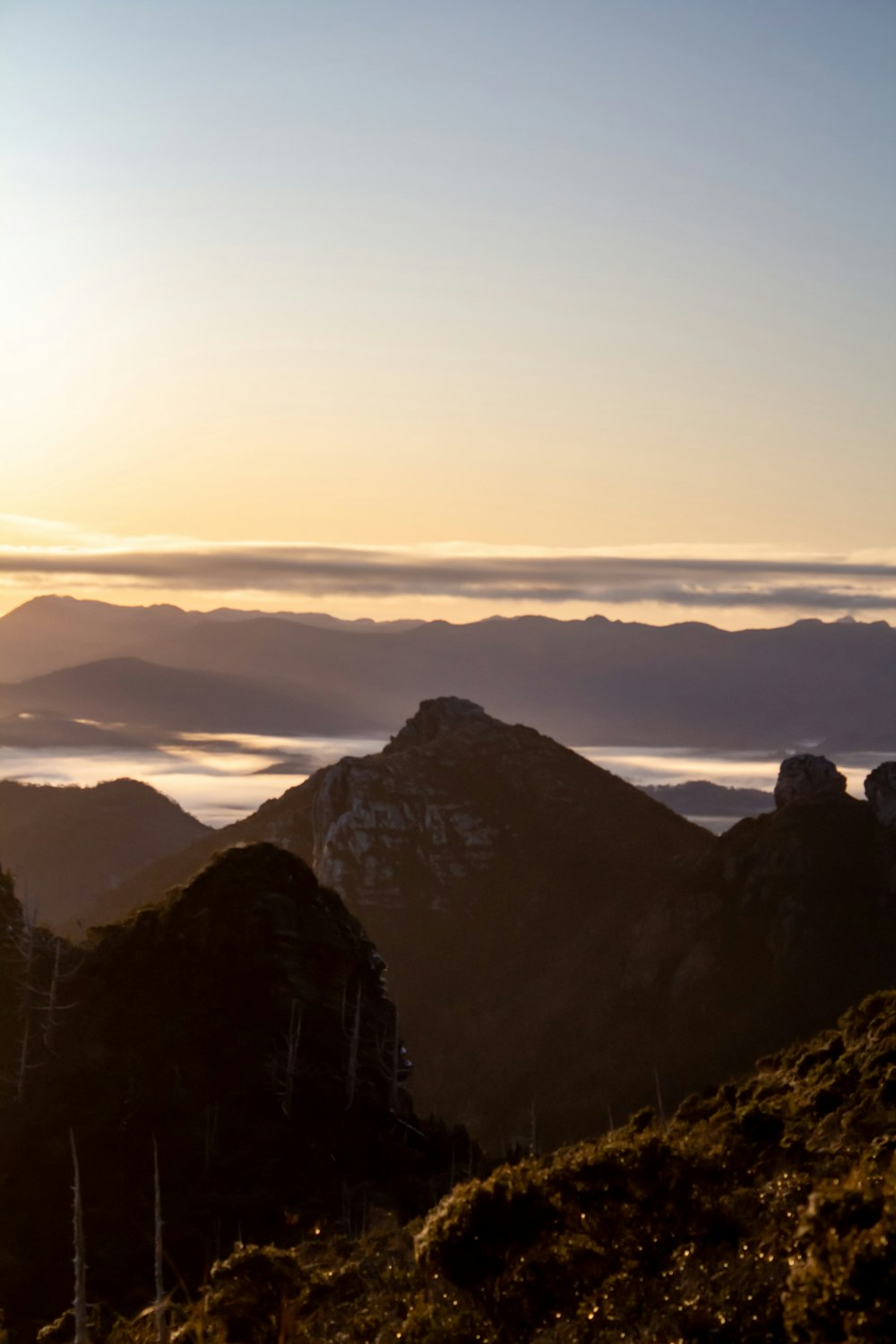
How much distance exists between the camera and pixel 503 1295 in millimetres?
34781

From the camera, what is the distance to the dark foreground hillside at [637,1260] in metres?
27.6

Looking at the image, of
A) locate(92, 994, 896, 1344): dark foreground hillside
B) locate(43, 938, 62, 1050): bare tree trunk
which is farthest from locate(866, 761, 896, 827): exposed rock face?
locate(92, 994, 896, 1344): dark foreground hillside

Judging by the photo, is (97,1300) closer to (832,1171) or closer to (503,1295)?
(503,1295)

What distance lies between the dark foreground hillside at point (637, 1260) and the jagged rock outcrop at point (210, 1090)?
19.1 metres

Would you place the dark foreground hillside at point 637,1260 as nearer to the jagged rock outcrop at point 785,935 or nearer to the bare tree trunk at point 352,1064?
the bare tree trunk at point 352,1064

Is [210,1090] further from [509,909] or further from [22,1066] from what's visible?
[509,909]

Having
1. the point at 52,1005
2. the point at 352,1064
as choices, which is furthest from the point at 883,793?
the point at 52,1005

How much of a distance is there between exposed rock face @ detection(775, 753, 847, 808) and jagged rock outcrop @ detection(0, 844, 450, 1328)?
3567 inches

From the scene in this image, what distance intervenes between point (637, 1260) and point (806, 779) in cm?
13803

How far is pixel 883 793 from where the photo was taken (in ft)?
514

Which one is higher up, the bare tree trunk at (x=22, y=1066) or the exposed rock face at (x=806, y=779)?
the exposed rock face at (x=806, y=779)

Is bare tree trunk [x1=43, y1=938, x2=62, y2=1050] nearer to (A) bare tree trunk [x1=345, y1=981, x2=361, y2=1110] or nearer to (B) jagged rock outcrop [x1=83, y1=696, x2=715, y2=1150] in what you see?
(A) bare tree trunk [x1=345, y1=981, x2=361, y2=1110]

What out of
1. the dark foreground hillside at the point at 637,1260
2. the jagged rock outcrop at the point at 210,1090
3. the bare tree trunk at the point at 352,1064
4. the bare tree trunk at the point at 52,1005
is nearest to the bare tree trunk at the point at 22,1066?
the jagged rock outcrop at the point at 210,1090

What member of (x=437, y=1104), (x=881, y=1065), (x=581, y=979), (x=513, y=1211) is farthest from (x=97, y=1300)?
(x=581, y=979)
